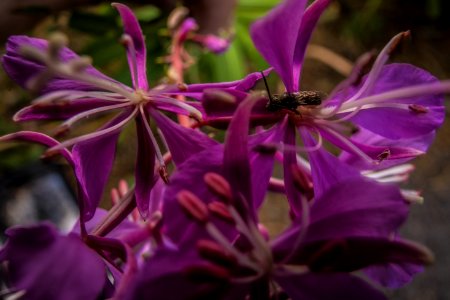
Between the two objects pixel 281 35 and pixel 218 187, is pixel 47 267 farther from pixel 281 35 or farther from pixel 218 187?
pixel 281 35

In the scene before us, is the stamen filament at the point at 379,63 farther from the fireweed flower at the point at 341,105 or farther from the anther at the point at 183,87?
the anther at the point at 183,87

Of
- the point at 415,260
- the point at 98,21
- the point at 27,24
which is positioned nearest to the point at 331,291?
the point at 415,260

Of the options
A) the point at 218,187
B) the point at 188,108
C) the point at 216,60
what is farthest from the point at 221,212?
the point at 216,60

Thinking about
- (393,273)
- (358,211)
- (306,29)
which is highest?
(306,29)

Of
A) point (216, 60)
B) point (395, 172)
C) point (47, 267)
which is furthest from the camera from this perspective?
point (216, 60)

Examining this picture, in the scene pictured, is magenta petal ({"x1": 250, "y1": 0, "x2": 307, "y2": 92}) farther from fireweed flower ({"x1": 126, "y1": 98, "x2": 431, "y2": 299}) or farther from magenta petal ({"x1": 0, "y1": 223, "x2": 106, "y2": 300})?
magenta petal ({"x1": 0, "y1": 223, "x2": 106, "y2": 300})

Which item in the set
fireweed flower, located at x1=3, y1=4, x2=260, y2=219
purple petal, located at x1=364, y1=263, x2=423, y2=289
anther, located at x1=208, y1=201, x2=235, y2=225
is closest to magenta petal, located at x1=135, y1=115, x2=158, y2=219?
fireweed flower, located at x1=3, y1=4, x2=260, y2=219

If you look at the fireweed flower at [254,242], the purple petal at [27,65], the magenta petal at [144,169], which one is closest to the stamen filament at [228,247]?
the fireweed flower at [254,242]

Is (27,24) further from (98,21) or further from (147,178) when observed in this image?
(147,178)
